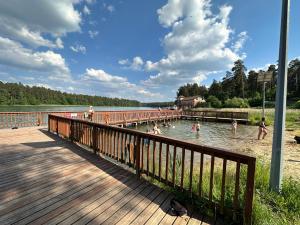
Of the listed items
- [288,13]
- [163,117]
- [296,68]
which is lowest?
[163,117]

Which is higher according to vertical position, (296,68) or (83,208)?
(296,68)

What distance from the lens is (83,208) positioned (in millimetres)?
2523

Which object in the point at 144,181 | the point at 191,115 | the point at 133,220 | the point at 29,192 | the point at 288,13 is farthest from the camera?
the point at 191,115

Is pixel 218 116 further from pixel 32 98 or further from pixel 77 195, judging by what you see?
pixel 32 98

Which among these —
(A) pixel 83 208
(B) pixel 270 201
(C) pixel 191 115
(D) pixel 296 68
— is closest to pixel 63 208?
(A) pixel 83 208

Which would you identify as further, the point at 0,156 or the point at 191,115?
the point at 191,115

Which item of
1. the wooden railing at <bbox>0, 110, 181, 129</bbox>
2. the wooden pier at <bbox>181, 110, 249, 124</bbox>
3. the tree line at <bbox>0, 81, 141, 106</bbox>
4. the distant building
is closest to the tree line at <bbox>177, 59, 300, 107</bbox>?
the distant building

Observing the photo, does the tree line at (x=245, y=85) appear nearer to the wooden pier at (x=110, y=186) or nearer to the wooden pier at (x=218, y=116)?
the wooden pier at (x=218, y=116)

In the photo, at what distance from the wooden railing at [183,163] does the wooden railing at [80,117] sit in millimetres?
5242

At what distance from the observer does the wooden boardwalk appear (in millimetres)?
2340

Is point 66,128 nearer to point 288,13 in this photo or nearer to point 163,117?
point 288,13

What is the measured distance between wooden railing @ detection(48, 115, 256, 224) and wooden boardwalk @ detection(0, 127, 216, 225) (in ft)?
0.89

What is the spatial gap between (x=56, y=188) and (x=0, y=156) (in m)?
2.81

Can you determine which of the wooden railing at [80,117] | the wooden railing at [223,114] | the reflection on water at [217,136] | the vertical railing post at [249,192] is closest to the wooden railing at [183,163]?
the vertical railing post at [249,192]
